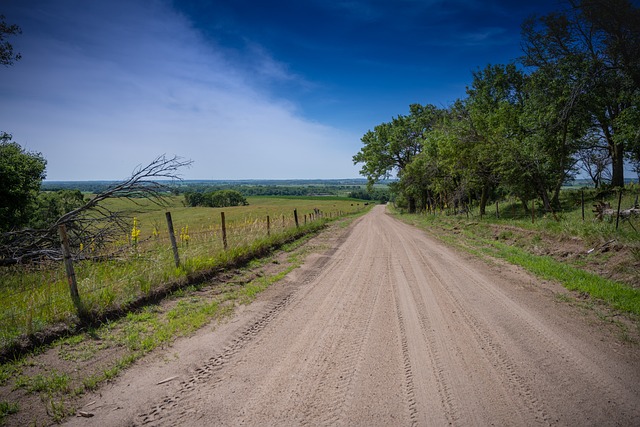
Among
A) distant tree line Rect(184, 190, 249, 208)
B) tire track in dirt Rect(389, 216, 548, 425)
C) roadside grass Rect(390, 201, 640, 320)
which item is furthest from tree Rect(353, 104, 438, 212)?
distant tree line Rect(184, 190, 249, 208)

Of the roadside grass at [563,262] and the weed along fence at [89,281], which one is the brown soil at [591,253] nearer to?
the roadside grass at [563,262]

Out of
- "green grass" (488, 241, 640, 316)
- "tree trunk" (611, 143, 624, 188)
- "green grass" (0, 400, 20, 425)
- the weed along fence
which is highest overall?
"tree trunk" (611, 143, 624, 188)

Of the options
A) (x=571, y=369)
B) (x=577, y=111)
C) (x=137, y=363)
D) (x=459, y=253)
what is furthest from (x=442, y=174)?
(x=137, y=363)

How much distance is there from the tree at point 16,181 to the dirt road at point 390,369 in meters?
16.0

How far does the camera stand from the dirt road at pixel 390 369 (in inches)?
118

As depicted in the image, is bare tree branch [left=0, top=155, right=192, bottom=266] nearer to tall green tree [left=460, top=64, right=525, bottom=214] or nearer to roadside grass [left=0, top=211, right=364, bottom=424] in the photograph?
roadside grass [left=0, top=211, right=364, bottom=424]

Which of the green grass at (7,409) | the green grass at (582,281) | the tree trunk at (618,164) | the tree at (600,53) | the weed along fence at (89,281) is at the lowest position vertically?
the green grass at (582,281)

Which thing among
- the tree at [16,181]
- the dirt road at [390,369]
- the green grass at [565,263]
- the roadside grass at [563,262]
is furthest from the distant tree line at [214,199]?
the dirt road at [390,369]

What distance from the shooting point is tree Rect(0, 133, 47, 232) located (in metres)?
14.6

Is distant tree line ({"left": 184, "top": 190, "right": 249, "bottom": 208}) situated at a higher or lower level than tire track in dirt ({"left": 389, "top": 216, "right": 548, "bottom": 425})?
higher

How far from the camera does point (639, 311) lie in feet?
17.4

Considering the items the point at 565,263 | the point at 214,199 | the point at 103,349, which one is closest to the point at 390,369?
the point at 103,349

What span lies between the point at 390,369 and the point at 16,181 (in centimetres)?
2065

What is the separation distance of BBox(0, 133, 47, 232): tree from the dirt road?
52.4 feet
